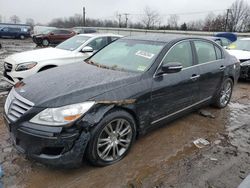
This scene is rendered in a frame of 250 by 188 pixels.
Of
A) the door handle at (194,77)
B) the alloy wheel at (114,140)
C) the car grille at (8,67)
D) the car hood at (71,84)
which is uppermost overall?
the car hood at (71,84)

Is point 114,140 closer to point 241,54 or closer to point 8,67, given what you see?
point 8,67

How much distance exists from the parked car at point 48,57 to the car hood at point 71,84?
7.57 feet

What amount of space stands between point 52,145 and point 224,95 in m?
4.01

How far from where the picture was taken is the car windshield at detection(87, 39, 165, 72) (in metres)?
3.61

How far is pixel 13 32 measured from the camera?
102 feet

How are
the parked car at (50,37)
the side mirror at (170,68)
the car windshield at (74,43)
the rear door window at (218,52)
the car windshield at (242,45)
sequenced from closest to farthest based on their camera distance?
the side mirror at (170,68) < the rear door window at (218,52) < the car windshield at (74,43) < the car windshield at (242,45) < the parked car at (50,37)

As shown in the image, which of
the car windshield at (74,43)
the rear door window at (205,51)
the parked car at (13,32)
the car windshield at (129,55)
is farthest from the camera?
the parked car at (13,32)

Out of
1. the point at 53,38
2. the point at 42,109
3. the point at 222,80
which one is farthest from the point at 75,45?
the point at 53,38

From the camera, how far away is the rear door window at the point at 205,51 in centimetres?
438

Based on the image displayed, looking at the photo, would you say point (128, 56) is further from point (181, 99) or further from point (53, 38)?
point (53, 38)

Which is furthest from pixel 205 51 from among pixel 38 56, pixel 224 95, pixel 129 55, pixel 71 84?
pixel 38 56

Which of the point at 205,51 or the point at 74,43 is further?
the point at 74,43

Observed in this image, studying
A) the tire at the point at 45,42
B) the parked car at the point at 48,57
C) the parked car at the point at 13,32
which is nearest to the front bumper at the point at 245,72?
the parked car at the point at 48,57

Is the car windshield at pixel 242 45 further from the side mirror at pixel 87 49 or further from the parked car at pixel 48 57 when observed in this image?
the side mirror at pixel 87 49
